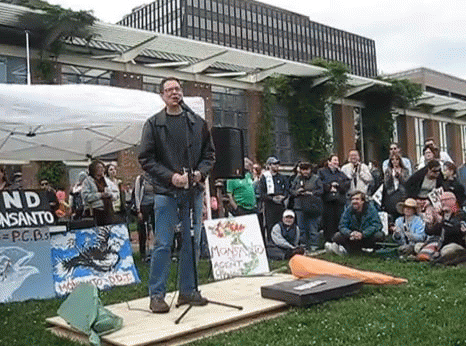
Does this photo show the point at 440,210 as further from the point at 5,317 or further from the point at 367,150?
the point at 367,150

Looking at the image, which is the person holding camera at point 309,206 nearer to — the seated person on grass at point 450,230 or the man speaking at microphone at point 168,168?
the seated person on grass at point 450,230

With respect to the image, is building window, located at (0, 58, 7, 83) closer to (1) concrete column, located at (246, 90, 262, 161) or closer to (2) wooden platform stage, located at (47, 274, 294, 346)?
(1) concrete column, located at (246, 90, 262, 161)

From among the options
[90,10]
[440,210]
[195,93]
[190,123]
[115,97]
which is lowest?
[440,210]

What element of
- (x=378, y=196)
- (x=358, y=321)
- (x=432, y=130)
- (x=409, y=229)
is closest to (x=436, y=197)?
(x=409, y=229)

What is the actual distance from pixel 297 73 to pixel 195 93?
21.5 ft

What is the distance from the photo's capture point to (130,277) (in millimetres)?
6875

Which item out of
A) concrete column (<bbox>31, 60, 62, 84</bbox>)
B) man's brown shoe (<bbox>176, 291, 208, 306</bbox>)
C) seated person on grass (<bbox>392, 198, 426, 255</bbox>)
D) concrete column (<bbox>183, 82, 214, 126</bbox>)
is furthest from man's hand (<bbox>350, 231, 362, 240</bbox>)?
concrete column (<bbox>183, 82, 214, 126</bbox>)

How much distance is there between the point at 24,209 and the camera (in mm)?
6531

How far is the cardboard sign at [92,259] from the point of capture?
6500mm

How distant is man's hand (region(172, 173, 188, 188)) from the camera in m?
4.38

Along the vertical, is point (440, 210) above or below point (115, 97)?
below

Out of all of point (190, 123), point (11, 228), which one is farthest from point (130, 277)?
point (190, 123)

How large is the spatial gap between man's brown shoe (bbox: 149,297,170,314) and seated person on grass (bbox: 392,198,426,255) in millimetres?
4420

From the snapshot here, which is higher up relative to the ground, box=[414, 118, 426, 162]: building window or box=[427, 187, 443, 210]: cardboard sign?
box=[414, 118, 426, 162]: building window
